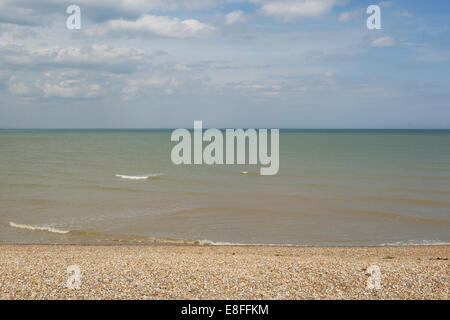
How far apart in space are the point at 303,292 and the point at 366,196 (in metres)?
18.0

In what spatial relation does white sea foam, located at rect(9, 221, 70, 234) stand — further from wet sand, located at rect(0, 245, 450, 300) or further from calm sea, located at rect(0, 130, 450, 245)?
wet sand, located at rect(0, 245, 450, 300)

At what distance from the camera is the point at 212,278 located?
9.14 m

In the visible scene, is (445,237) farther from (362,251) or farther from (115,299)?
(115,299)

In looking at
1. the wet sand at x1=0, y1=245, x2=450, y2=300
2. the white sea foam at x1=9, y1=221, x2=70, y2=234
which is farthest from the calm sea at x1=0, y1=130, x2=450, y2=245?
the wet sand at x1=0, y1=245, x2=450, y2=300

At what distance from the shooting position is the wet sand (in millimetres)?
8344

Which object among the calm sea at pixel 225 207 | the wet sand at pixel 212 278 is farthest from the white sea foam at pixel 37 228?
the wet sand at pixel 212 278

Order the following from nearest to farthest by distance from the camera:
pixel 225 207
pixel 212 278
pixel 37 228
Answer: pixel 212 278, pixel 37 228, pixel 225 207

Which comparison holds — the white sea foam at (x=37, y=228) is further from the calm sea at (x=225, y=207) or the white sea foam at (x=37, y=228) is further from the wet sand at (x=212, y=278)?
the wet sand at (x=212, y=278)

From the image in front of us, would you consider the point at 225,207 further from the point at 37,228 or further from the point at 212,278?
the point at 212,278

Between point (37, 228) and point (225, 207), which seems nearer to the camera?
point (37, 228)

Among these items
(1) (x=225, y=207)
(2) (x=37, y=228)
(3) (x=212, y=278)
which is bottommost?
(2) (x=37, y=228)

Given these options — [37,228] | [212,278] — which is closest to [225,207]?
[37,228]

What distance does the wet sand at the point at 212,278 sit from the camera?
8.34m
